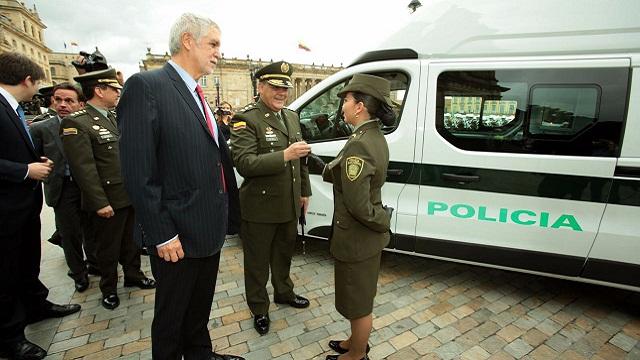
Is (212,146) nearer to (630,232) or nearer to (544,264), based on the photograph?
(544,264)

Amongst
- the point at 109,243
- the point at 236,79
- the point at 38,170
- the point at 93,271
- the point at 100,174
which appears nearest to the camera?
the point at 38,170

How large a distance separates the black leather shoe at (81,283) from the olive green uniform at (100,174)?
517 millimetres

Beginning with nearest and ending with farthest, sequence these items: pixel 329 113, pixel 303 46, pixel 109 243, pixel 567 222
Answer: pixel 567 222 < pixel 109 243 < pixel 329 113 < pixel 303 46

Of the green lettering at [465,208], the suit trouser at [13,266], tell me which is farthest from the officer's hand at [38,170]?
the green lettering at [465,208]

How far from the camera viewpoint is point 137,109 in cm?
150

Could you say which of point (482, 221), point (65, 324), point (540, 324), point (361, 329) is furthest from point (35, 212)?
point (540, 324)

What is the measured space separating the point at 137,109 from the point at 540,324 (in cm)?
367

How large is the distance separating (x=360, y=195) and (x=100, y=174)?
8.56 ft

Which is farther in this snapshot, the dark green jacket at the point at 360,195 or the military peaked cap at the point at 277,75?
the military peaked cap at the point at 277,75

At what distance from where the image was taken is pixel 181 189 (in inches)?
65.8

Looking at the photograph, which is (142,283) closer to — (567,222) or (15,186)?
(15,186)

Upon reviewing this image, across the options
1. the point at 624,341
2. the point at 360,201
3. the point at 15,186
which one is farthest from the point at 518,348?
the point at 15,186

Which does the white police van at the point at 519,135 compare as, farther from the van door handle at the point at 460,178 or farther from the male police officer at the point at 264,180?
the male police officer at the point at 264,180

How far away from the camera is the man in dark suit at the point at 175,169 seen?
A: 59.4 inches
